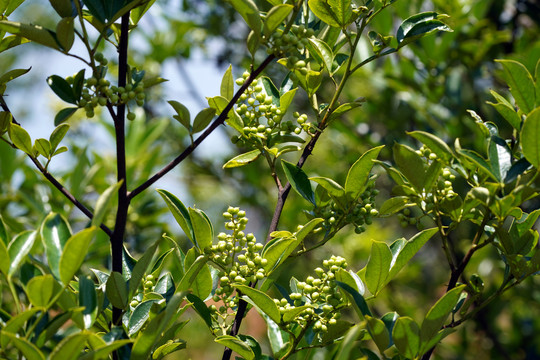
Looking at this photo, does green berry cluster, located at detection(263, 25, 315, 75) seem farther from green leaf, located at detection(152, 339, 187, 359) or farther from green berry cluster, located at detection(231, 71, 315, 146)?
green leaf, located at detection(152, 339, 187, 359)

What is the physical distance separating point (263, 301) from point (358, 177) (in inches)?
8.5

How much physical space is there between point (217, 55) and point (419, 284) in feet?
4.70

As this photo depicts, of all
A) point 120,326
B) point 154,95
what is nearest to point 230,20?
point 154,95

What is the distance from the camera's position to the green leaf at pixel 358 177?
768 millimetres

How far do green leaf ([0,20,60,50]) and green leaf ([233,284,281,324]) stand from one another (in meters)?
0.36

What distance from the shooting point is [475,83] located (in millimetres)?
2092

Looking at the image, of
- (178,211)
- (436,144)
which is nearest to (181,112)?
(178,211)

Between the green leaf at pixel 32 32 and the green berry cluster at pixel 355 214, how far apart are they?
1.39 feet

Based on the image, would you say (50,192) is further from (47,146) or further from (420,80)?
(420,80)

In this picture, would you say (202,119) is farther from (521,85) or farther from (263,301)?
(521,85)

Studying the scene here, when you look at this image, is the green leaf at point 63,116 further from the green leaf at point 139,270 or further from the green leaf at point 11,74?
the green leaf at point 139,270

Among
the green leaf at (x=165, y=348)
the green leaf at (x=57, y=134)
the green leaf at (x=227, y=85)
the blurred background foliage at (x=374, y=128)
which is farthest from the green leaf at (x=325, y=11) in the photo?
the blurred background foliage at (x=374, y=128)

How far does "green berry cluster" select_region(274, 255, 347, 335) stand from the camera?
0.72 meters

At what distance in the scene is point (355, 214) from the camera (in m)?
0.81
